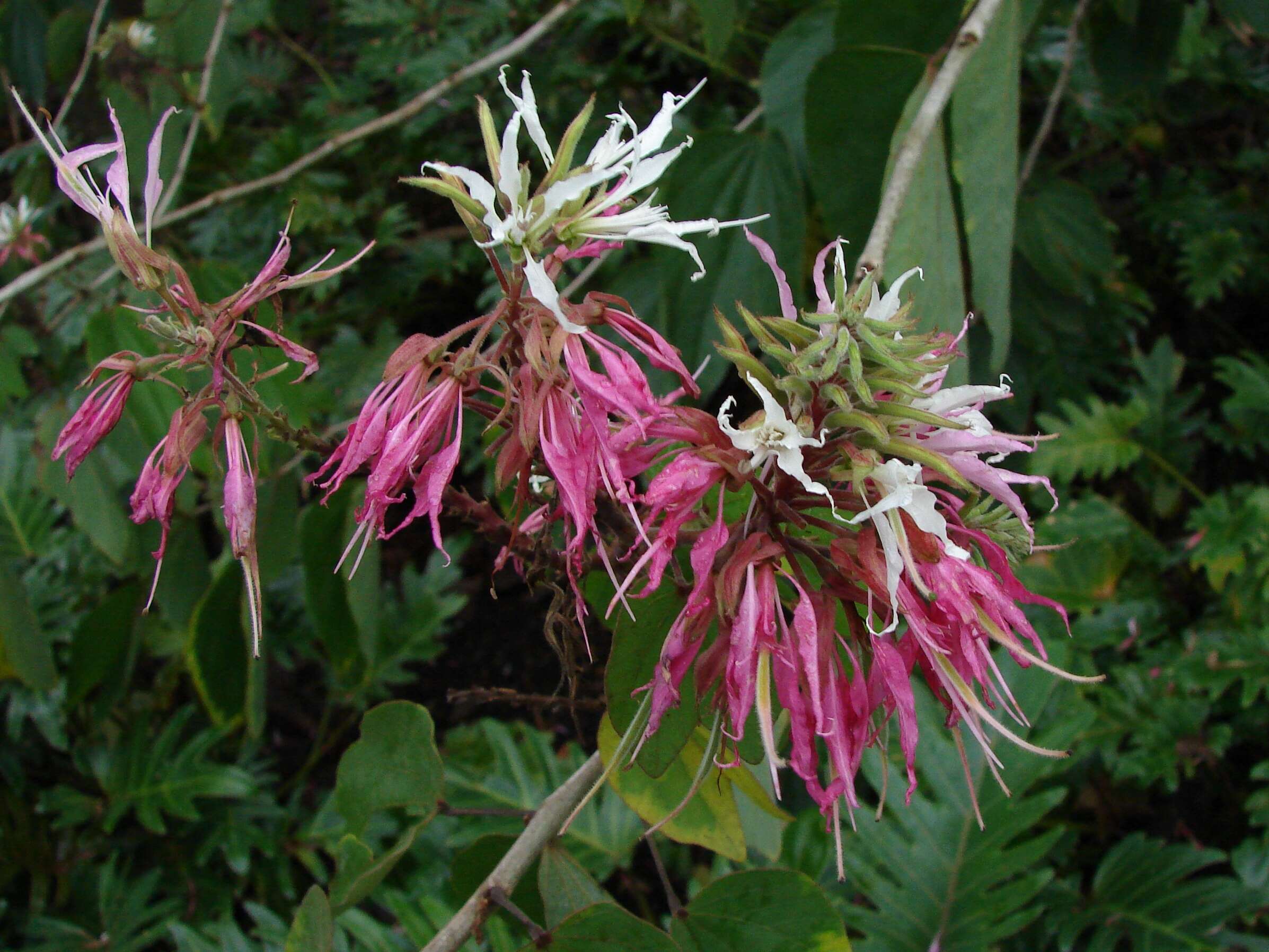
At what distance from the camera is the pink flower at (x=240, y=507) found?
0.41 metres

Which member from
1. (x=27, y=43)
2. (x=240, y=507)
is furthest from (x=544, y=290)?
(x=27, y=43)

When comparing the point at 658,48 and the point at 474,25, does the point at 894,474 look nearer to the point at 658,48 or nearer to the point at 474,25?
the point at 474,25

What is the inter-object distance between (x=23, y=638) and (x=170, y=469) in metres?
0.85

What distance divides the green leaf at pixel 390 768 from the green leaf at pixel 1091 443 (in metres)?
1.20

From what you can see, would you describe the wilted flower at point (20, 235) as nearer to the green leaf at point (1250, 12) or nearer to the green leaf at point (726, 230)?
the green leaf at point (726, 230)

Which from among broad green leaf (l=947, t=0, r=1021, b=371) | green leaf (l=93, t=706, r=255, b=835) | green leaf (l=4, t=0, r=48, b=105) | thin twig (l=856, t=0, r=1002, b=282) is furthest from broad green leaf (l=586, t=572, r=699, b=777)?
green leaf (l=4, t=0, r=48, b=105)

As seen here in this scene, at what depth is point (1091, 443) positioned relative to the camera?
1.61 metres

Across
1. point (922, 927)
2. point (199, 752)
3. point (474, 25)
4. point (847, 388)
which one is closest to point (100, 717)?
point (199, 752)

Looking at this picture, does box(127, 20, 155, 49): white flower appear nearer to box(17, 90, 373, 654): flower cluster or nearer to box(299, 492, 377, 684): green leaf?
box(299, 492, 377, 684): green leaf

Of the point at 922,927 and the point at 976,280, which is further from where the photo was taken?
the point at 922,927

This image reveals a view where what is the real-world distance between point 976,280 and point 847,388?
43 cm

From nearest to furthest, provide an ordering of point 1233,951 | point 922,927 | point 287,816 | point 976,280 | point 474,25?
1. point 976,280
2. point 922,927
3. point 1233,951
4. point 287,816
5. point 474,25

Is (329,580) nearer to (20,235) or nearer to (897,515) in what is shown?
(20,235)

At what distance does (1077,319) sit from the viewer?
1.57 metres
